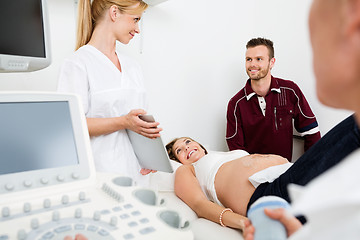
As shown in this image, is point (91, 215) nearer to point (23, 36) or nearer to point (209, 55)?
point (23, 36)

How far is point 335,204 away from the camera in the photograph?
28 centimetres

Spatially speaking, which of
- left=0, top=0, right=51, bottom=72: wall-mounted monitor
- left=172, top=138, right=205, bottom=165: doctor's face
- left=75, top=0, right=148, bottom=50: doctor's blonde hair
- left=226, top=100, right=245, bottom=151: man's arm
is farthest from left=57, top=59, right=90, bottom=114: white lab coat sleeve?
left=226, top=100, right=245, bottom=151: man's arm

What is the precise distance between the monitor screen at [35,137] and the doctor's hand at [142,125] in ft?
1.16

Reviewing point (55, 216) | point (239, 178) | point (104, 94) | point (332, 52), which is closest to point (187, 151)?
point (239, 178)

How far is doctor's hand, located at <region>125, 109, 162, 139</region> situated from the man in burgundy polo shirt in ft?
3.88

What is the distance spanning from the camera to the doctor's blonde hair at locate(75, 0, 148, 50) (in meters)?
1.15

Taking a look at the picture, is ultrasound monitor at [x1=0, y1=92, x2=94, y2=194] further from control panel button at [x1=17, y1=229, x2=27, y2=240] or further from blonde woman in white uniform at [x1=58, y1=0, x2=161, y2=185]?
blonde woman in white uniform at [x1=58, y1=0, x2=161, y2=185]

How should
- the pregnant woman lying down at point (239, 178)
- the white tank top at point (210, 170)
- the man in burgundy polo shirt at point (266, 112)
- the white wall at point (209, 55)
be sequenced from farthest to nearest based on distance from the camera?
the man in burgundy polo shirt at point (266, 112), the white wall at point (209, 55), the white tank top at point (210, 170), the pregnant woman lying down at point (239, 178)

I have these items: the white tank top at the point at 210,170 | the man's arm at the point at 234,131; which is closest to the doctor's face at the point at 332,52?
the white tank top at the point at 210,170

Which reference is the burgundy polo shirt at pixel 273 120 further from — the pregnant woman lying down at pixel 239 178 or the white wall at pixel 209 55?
the pregnant woman lying down at pixel 239 178

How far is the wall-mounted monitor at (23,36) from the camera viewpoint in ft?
2.19

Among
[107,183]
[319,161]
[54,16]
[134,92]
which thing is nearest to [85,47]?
[134,92]

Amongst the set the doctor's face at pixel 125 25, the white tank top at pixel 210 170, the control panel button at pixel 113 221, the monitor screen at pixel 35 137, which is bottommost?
the white tank top at pixel 210 170

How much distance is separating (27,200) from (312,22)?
1.93 feet
